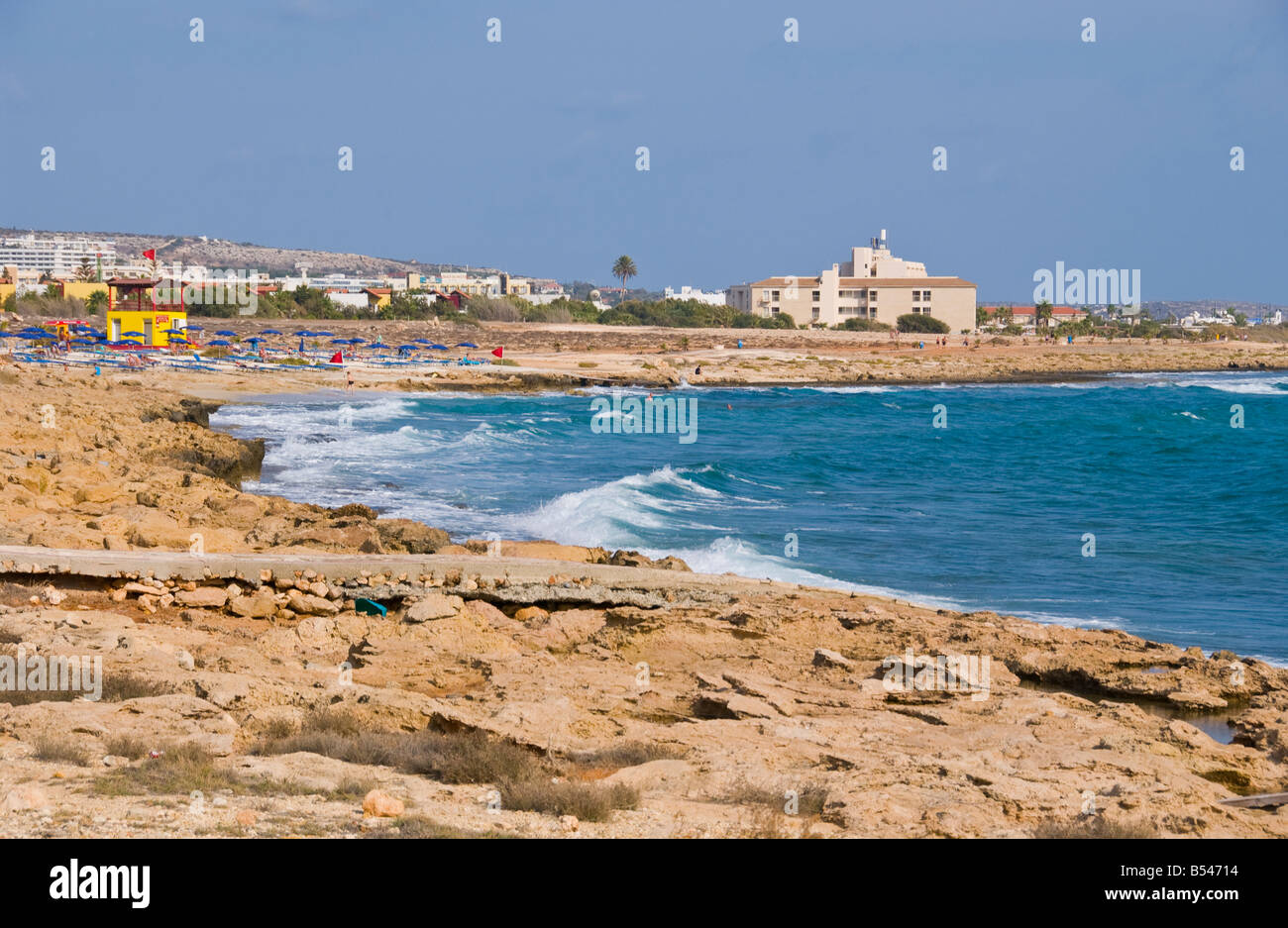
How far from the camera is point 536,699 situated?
8797mm

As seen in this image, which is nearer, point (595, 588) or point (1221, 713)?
point (1221, 713)

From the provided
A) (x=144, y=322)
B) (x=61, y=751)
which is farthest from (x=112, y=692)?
(x=144, y=322)

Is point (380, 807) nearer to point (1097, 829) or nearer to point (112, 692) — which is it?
point (112, 692)

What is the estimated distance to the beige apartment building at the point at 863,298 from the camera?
103812 mm

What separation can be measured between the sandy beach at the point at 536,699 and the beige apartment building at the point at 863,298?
91.3 metres

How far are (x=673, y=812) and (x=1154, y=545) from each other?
16.6 meters

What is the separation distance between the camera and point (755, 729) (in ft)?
27.5

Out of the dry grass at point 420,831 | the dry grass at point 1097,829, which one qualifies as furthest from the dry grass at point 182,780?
the dry grass at point 1097,829

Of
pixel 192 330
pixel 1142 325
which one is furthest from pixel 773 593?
pixel 1142 325

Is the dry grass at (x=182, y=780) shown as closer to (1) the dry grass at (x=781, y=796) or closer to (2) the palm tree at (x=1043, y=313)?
(1) the dry grass at (x=781, y=796)

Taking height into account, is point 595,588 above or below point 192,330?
below

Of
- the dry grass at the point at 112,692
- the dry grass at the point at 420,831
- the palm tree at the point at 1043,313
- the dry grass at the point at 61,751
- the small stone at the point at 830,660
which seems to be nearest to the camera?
the dry grass at the point at 420,831

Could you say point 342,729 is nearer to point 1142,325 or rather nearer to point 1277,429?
point 1277,429

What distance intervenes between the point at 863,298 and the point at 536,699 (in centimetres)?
10068
